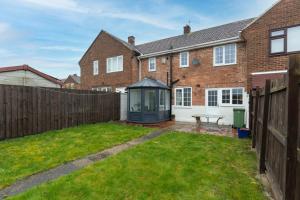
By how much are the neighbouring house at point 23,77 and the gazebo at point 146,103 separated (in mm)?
6744

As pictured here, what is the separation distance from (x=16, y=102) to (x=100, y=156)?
545cm

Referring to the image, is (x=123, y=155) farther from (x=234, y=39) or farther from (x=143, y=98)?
(x=234, y=39)

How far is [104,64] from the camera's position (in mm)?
20188

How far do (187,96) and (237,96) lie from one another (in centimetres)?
373

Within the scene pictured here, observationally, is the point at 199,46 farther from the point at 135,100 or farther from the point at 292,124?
the point at 292,124

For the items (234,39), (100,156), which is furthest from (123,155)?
(234,39)

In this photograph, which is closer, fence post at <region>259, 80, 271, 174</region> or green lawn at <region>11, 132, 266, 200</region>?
green lawn at <region>11, 132, 266, 200</region>

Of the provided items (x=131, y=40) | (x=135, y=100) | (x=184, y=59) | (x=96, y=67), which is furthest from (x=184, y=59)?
(x=96, y=67)

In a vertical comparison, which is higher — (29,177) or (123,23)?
(123,23)

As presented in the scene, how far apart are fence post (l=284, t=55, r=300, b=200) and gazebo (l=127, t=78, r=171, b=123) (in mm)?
11074

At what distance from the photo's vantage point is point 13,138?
856cm

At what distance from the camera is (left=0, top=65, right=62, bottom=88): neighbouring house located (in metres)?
12.6

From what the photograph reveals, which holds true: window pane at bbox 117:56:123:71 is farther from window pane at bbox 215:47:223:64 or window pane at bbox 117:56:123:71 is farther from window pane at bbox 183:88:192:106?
window pane at bbox 215:47:223:64

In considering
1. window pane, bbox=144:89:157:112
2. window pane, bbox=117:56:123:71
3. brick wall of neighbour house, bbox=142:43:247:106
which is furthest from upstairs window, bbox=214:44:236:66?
window pane, bbox=117:56:123:71
